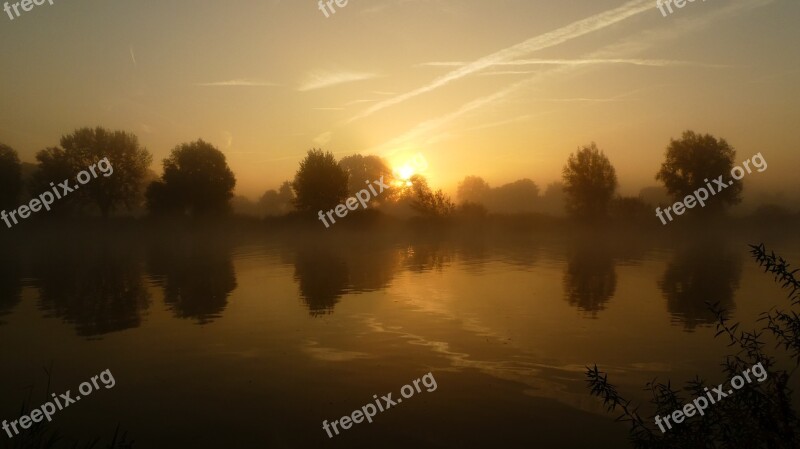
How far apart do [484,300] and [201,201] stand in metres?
73.6

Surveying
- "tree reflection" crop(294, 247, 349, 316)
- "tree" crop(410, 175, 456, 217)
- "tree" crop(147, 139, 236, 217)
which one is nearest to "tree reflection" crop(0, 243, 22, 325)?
"tree reflection" crop(294, 247, 349, 316)

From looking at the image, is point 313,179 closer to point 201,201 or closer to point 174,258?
point 201,201

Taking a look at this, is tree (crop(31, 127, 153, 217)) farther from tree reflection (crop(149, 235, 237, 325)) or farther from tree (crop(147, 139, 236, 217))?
tree reflection (crop(149, 235, 237, 325))

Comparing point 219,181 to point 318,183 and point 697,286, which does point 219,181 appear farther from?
point 697,286

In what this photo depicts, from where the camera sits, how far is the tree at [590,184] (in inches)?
3787

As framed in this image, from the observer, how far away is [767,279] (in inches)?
1272

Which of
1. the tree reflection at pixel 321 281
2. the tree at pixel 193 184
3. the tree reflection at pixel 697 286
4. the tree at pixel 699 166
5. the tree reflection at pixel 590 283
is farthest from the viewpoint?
the tree at pixel 699 166

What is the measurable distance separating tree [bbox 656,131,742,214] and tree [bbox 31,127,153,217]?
328ft

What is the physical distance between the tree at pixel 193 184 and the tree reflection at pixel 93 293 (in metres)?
38.7

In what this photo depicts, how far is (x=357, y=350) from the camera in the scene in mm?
16125

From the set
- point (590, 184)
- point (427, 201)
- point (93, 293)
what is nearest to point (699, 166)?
point (590, 184)

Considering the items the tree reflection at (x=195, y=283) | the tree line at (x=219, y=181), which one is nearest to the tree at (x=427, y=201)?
the tree line at (x=219, y=181)

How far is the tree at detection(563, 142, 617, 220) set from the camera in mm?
96188

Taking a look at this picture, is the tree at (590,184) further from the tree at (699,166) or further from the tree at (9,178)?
the tree at (9,178)
